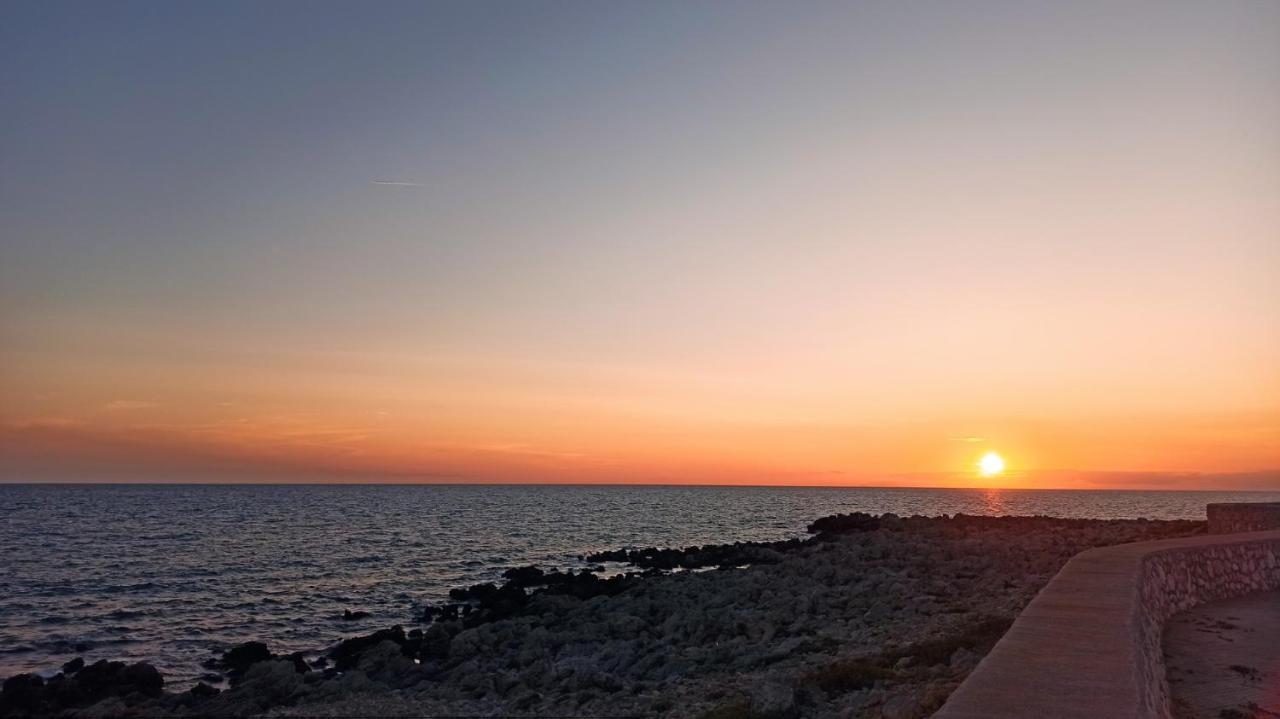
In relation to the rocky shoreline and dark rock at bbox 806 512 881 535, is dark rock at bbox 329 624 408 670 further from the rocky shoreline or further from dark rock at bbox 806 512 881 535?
dark rock at bbox 806 512 881 535

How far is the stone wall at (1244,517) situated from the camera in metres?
24.8

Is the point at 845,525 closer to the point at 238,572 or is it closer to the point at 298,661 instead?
the point at 238,572

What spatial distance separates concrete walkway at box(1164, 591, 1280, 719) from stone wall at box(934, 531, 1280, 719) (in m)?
0.27

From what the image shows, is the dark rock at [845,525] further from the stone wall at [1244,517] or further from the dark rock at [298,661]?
the dark rock at [298,661]

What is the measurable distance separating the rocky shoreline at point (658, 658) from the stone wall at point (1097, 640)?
5.50 feet

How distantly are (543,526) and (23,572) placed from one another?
126 feet

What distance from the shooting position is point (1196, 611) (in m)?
16.0

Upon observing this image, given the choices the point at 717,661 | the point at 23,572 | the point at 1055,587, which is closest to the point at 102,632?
the point at 23,572

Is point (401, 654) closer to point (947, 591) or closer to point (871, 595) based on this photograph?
point (871, 595)

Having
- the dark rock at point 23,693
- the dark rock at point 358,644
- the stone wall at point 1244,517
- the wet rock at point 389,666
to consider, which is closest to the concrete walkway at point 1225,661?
the stone wall at point 1244,517

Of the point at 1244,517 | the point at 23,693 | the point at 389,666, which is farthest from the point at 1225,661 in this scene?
the point at 23,693

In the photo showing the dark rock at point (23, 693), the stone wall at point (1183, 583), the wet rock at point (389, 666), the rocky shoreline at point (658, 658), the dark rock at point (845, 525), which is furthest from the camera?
the dark rock at point (845, 525)

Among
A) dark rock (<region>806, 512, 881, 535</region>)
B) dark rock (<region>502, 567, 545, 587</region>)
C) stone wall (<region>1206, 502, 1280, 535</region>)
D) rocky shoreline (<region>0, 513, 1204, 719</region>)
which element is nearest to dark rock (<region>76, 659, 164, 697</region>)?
rocky shoreline (<region>0, 513, 1204, 719</region>)

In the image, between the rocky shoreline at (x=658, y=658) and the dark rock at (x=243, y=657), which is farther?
the dark rock at (x=243, y=657)
